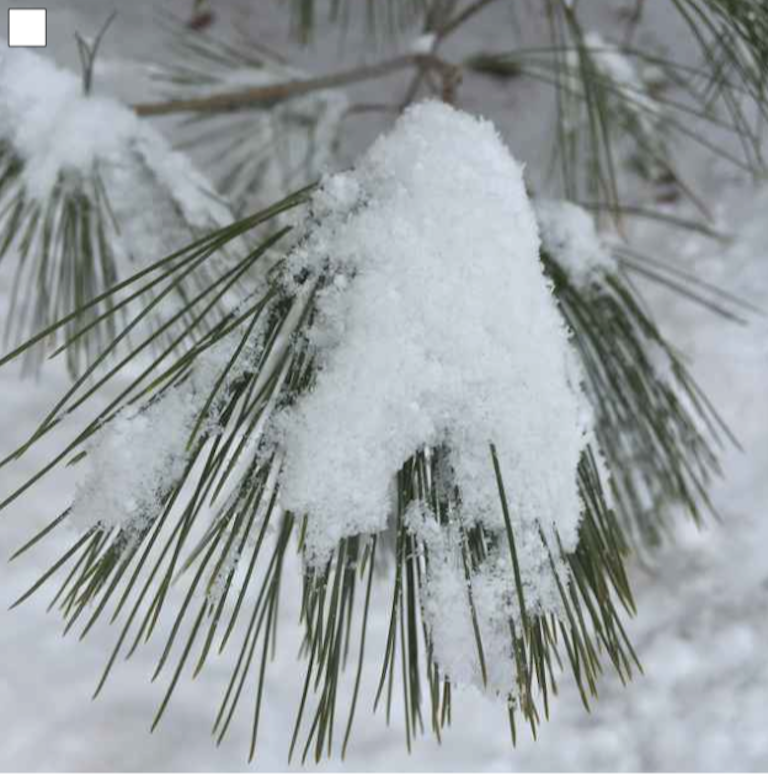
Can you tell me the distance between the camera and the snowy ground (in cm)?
81

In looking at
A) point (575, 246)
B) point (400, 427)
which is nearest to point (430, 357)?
point (400, 427)

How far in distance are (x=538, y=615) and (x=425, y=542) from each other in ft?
0.19

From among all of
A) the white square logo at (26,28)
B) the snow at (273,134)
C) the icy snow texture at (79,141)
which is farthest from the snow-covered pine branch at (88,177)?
the snow at (273,134)

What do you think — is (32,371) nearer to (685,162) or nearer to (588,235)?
(588,235)

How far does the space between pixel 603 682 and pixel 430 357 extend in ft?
2.11

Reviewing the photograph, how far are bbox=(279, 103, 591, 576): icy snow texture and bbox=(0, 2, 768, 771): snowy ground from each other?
50 cm

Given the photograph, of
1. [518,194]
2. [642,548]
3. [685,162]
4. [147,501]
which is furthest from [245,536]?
[685,162]

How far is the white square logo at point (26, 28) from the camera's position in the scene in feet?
2.31

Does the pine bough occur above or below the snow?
below

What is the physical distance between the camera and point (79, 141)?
55 centimetres

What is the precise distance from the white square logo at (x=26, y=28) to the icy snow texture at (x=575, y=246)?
0.43 metres

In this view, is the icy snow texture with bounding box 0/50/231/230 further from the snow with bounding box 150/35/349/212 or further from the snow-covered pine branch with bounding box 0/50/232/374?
the snow with bounding box 150/35/349/212

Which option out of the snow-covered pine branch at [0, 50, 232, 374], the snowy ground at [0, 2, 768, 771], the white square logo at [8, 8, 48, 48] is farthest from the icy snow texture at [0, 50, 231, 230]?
the snowy ground at [0, 2, 768, 771]

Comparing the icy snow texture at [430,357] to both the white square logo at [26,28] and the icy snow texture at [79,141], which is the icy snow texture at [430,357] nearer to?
the icy snow texture at [79,141]
